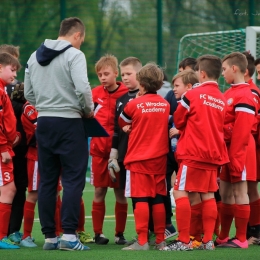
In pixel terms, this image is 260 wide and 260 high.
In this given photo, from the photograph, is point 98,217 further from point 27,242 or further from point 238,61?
point 238,61

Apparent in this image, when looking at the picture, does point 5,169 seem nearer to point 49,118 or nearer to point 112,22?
point 49,118

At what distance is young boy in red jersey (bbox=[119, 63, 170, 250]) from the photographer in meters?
7.26

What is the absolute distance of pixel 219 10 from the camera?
17.8m

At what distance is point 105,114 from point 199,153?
1448 mm

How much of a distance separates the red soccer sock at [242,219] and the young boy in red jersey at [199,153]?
0.38 metres

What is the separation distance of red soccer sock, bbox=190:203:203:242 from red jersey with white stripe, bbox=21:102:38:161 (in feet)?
5.36

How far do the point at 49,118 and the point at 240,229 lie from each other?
2.05 metres

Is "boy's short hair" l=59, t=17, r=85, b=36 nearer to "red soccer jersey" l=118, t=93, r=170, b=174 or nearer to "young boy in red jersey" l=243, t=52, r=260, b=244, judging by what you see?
"red soccer jersey" l=118, t=93, r=170, b=174

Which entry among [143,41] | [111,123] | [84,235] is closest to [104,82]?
[111,123]

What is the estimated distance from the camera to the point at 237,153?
7348mm

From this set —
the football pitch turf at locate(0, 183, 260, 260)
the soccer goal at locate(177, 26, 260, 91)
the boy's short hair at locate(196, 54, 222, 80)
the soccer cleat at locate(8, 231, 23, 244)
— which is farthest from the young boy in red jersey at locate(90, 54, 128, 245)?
the soccer goal at locate(177, 26, 260, 91)

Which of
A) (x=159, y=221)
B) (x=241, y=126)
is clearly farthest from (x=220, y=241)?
(x=241, y=126)

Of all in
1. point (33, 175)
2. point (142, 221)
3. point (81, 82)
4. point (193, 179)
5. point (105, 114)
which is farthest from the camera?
point (105, 114)

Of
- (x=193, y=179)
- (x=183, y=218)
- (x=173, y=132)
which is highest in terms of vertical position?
(x=173, y=132)
